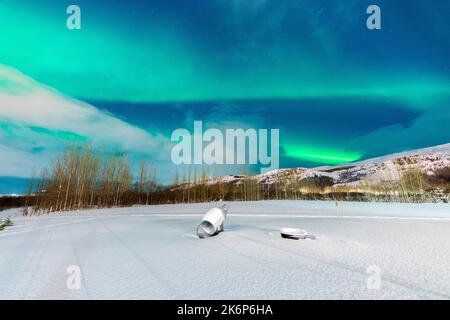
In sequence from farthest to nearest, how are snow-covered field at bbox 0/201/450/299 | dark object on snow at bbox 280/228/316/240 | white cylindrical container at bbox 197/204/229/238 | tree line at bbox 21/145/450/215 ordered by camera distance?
1. tree line at bbox 21/145/450/215
2. white cylindrical container at bbox 197/204/229/238
3. dark object on snow at bbox 280/228/316/240
4. snow-covered field at bbox 0/201/450/299

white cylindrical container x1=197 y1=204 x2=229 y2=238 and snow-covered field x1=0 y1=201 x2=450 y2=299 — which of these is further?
white cylindrical container x1=197 y1=204 x2=229 y2=238

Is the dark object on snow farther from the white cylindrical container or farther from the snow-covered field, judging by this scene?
the white cylindrical container

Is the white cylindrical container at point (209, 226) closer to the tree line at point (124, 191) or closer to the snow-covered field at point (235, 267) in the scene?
the snow-covered field at point (235, 267)

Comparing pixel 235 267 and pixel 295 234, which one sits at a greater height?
pixel 295 234

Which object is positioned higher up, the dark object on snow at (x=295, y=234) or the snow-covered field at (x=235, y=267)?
the dark object on snow at (x=295, y=234)

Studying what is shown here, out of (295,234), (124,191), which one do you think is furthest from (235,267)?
(124,191)

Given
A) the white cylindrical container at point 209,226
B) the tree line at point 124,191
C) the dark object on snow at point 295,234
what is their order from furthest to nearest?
the tree line at point 124,191, the white cylindrical container at point 209,226, the dark object on snow at point 295,234

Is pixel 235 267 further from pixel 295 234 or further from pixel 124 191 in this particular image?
pixel 124 191

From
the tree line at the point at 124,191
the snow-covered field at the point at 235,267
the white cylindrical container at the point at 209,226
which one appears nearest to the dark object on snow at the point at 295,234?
the snow-covered field at the point at 235,267

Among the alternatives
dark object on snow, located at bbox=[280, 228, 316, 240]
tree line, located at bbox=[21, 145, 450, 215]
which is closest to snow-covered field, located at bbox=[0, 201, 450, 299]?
dark object on snow, located at bbox=[280, 228, 316, 240]

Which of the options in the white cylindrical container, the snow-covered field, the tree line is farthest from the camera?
the tree line

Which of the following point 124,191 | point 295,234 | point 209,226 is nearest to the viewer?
point 295,234

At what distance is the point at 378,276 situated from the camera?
2.21 meters
